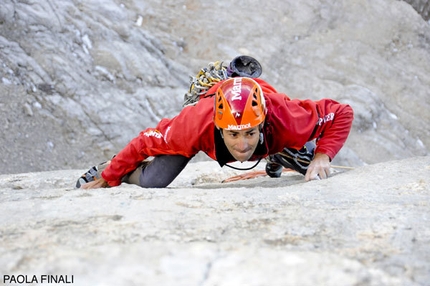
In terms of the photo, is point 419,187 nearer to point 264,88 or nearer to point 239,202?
point 239,202

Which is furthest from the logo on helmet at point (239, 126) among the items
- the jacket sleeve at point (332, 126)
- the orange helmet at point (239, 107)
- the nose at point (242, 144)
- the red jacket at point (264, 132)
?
the jacket sleeve at point (332, 126)

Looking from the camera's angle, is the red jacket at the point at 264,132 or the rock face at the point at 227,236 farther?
the red jacket at the point at 264,132

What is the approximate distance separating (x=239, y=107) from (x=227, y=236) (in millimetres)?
1568

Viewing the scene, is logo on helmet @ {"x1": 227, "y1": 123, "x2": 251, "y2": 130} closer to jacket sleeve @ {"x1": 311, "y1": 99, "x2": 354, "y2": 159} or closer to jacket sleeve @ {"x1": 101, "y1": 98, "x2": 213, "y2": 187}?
jacket sleeve @ {"x1": 101, "y1": 98, "x2": 213, "y2": 187}

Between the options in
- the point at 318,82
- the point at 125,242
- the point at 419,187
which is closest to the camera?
the point at 125,242

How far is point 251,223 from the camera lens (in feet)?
8.35

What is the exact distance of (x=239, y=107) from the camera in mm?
3689

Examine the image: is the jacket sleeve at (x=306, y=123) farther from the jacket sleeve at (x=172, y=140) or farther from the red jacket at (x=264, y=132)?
the jacket sleeve at (x=172, y=140)

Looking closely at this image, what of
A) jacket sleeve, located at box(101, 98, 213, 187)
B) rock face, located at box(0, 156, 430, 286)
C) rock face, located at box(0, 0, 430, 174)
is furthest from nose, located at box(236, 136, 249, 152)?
rock face, located at box(0, 0, 430, 174)

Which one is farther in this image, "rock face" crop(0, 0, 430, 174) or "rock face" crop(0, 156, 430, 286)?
"rock face" crop(0, 0, 430, 174)

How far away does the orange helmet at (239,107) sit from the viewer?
3684mm

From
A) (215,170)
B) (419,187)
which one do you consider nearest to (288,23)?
(215,170)

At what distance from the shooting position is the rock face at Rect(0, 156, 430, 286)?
1.86 metres

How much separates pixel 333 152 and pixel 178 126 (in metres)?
1.44
